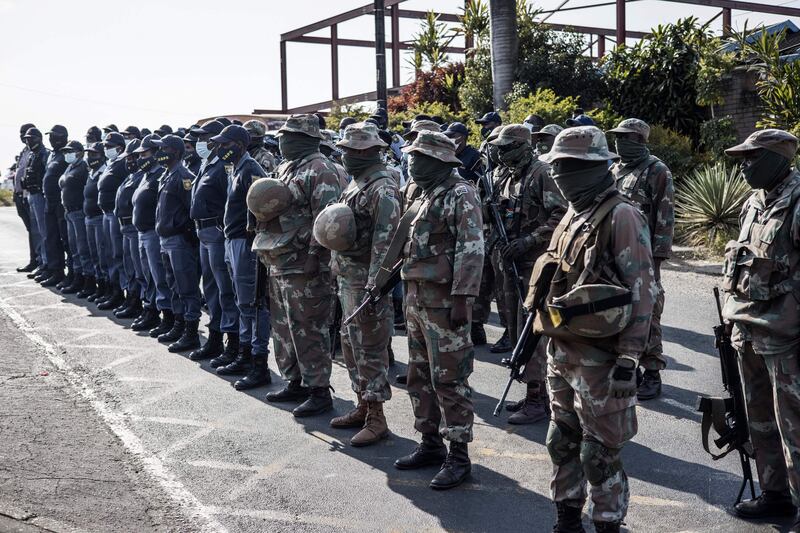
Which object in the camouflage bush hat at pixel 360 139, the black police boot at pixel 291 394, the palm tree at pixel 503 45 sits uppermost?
the palm tree at pixel 503 45

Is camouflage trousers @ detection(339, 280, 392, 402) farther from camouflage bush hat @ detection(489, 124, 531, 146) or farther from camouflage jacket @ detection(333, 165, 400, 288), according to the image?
camouflage bush hat @ detection(489, 124, 531, 146)

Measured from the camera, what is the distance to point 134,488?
5262mm

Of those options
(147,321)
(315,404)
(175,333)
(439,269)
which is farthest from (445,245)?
(147,321)

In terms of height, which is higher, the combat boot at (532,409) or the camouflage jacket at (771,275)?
the camouflage jacket at (771,275)

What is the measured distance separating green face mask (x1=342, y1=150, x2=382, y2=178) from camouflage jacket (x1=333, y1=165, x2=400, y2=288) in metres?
0.05

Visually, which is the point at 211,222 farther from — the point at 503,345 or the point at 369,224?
the point at 503,345

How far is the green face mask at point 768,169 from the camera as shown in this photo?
4473 millimetres

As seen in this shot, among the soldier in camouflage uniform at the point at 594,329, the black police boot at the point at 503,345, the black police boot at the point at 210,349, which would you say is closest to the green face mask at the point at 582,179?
the soldier in camouflage uniform at the point at 594,329

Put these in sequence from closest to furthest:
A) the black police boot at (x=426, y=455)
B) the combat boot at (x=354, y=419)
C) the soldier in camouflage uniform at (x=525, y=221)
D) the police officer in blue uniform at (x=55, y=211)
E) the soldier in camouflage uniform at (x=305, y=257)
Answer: the black police boot at (x=426, y=455)
the combat boot at (x=354, y=419)
the soldier in camouflage uniform at (x=525, y=221)
the soldier in camouflage uniform at (x=305, y=257)
the police officer in blue uniform at (x=55, y=211)

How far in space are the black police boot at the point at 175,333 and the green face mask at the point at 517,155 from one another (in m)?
4.52

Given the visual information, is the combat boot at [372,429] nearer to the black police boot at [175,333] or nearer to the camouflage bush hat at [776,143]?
the camouflage bush hat at [776,143]

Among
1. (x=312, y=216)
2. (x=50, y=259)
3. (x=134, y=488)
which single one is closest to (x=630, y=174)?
(x=312, y=216)

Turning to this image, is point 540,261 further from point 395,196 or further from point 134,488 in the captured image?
point 134,488

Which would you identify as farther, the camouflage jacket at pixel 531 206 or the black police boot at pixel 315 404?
the black police boot at pixel 315 404
